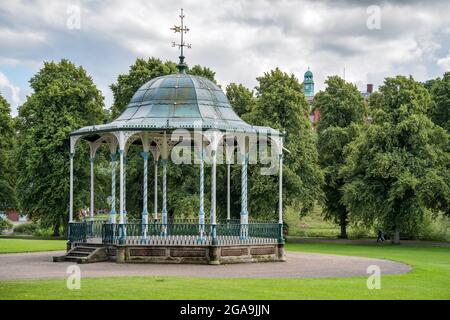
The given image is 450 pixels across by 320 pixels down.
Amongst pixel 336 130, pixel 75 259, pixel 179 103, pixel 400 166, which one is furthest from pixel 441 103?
pixel 75 259

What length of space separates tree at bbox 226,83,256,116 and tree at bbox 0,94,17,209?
19970 mm

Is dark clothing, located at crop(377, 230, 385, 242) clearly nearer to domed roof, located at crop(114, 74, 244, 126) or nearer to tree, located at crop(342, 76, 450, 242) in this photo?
tree, located at crop(342, 76, 450, 242)

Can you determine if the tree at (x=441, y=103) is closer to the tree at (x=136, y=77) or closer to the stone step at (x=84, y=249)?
the tree at (x=136, y=77)

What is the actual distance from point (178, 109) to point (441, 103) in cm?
3353

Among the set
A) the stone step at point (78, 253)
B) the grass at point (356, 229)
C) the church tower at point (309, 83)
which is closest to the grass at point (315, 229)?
the grass at point (356, 229)

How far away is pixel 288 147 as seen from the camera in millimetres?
53406

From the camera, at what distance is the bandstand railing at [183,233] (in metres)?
28.7

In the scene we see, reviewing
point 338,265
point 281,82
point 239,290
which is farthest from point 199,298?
point 281,82

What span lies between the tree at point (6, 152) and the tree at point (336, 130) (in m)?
27.8

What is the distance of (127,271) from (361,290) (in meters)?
9.06

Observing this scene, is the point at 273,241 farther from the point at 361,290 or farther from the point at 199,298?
the point at 199,298

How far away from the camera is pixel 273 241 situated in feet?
99.2

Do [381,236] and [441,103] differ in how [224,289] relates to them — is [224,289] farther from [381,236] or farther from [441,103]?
[441,103]

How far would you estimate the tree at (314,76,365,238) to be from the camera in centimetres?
5862
